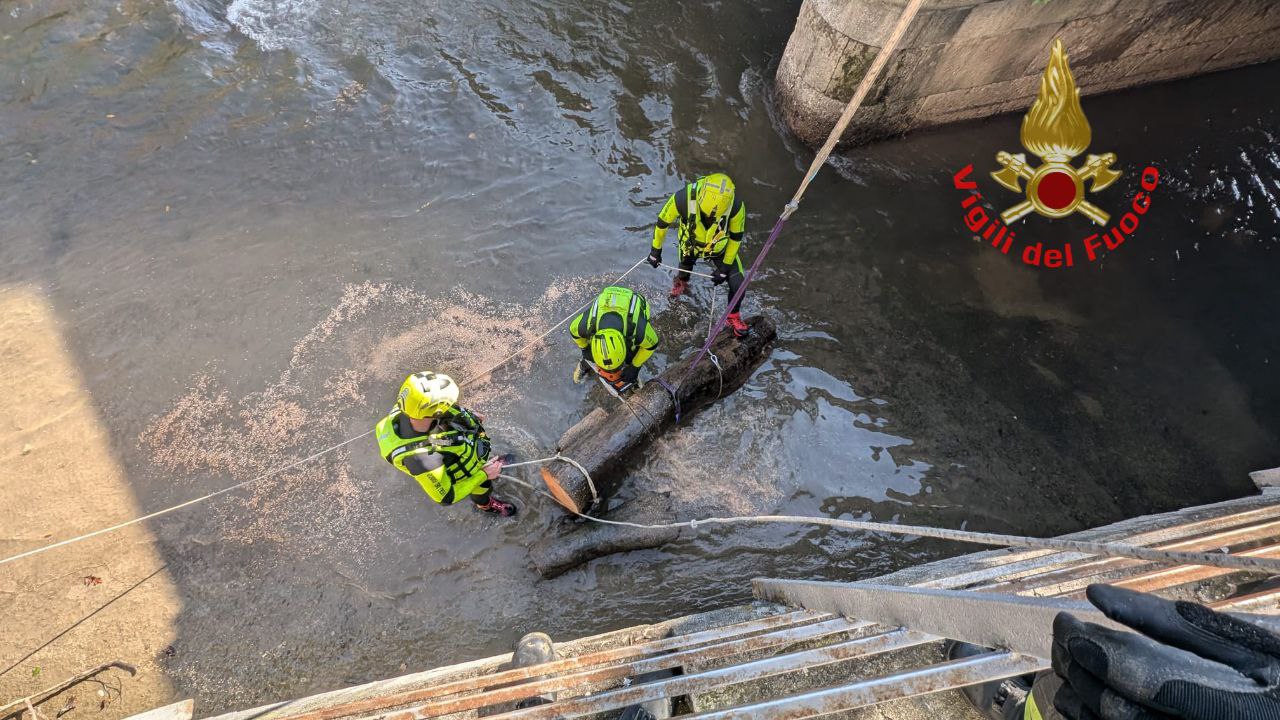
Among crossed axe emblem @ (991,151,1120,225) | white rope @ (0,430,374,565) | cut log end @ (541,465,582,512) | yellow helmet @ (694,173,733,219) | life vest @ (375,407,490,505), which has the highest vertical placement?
crossed axe emblem @ (991,151,1120,225)

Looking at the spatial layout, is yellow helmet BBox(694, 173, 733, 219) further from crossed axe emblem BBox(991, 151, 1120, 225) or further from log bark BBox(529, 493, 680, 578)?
crossed axe emblem BBox(991, 151, 1120, 225)

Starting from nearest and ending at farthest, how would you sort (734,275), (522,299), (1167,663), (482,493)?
(1167,663) → (482,493) → (734,275) → (522,299)

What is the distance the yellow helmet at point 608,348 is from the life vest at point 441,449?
1164 millimetres

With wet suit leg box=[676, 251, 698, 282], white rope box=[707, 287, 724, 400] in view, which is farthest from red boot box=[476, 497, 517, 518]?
wet suit leg box=[676, 251, 698, 282]

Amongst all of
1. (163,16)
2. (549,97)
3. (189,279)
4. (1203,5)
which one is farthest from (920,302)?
(163,16)

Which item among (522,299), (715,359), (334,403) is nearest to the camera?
(715,359)

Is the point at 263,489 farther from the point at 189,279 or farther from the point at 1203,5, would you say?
the point at 1203,5

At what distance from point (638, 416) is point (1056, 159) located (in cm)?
722

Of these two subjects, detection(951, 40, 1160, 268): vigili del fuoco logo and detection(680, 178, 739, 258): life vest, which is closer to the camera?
detection(680, 178, 739, 258): life vest

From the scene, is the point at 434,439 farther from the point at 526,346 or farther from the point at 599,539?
the point at 526,346

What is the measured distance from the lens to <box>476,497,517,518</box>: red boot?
205 inches

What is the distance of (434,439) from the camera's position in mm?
4211

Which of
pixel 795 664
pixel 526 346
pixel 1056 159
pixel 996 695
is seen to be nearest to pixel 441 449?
pixel 526 346

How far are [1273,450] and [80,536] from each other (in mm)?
11172
